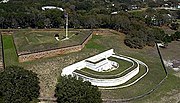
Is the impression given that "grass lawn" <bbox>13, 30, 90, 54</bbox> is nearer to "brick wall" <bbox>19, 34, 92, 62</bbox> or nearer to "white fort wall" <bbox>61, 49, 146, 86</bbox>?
"brick wall" <bbox>19, 34, 92, 62</bbox>

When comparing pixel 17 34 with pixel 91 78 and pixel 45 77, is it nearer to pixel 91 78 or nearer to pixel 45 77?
pixel 45 77

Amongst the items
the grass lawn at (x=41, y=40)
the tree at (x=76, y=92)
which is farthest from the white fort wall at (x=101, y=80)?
the grass lawn at (x=41, y=40)

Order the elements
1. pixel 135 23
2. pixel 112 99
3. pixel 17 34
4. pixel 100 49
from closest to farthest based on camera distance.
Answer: pixel 112 99 < pixel 100 49 < pixel 17 34 < pixel 135 23

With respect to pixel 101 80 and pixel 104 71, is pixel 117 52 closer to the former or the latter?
pixel 104 71

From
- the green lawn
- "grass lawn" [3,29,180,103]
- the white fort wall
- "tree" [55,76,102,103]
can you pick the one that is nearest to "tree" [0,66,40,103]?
"grass lawn" [3,29,180,103]

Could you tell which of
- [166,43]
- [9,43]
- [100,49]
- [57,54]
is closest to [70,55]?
[57,54]
